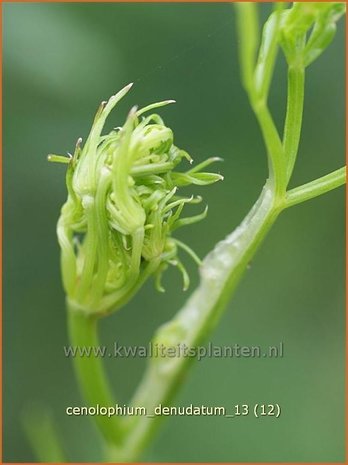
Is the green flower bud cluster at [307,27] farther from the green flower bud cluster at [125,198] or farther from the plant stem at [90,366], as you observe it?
the plant stem at [90,366]

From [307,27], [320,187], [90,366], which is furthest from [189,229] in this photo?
[307,27]

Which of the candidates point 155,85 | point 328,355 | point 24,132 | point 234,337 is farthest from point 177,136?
point 328,355

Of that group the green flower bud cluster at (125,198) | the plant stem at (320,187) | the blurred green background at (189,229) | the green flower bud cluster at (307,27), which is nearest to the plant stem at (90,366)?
the green flower bud cluster at (125,198)

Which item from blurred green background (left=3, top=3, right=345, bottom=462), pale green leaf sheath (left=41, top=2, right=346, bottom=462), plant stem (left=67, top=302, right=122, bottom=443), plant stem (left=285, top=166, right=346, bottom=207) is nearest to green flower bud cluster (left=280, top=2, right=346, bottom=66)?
pale green leaf sheath (left=41, top=2, right=346, bottom=462)

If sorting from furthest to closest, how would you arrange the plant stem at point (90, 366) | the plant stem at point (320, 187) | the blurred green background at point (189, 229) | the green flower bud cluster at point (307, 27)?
the blurred green background at point (189, 229), the plant stem at point (90, 366), the plant stem at point (320, 187), the green flower bud cluster at point (307, 27)

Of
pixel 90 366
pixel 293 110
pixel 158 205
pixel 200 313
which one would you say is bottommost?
pixel 90 366

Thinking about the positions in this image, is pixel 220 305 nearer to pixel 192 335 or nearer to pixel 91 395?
pixel 192 335

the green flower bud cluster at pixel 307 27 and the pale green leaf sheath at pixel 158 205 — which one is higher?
the green flower bud cluster at pixel 307 27

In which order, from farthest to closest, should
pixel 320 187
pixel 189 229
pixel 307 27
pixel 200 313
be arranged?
pixel 189 229, pixel 200 313, pixel 320 187, pixel 307 27

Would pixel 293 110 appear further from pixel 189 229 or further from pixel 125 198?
pixel 189 229
